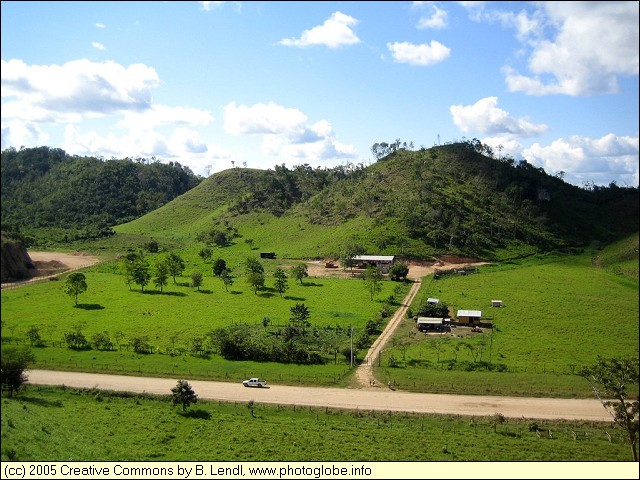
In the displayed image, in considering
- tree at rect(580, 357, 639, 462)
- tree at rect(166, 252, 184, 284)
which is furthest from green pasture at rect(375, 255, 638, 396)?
tree at rect(166, 252, 184, 284)

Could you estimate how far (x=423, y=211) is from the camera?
119 m

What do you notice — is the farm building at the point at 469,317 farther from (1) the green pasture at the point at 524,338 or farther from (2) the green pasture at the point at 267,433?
(2) the green pasture at the point at 267,433

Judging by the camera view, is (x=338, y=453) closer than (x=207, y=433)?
Yes

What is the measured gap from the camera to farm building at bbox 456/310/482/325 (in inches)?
2394

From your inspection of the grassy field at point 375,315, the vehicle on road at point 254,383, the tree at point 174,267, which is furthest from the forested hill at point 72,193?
the vehicle on road at point 254,383

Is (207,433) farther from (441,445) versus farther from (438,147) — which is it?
(438,147)

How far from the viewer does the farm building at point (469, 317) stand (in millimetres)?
60812

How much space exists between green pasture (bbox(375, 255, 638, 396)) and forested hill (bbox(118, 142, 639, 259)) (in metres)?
26.9

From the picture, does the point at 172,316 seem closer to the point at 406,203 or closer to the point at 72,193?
the point at 406,203

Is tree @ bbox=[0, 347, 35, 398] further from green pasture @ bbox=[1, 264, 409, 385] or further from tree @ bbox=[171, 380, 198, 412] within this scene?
tree @ bbox=[171, 380, 198, 412]

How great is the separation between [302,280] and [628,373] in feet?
183

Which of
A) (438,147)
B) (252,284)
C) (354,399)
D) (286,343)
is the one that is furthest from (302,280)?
(438,147)

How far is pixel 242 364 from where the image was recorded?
47125mm

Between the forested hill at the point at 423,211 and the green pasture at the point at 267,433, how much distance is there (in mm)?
68587
